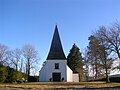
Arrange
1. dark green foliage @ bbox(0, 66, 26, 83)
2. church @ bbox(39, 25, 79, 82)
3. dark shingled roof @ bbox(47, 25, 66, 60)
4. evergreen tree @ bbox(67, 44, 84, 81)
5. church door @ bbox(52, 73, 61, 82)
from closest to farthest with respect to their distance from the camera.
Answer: dark green foliage @ bbox(0, 66, 26, 83) < church door @ bbox(52, 73, 61, 82) < church @ bbox(39, 25, 79, 82) < dark shingled roof @ bbox(47, 25, 66, 60) < evergreen tree @ bbox(67, 44, 84, 81)

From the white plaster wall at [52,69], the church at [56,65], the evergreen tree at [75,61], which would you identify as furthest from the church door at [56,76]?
the evergreen tree at [75,61]

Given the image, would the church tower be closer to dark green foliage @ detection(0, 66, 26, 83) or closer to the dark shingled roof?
the dark shingled roof

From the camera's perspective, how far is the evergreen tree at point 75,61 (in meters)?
74.4

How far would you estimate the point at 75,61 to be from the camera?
247 feet

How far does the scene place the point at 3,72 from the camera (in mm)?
42281

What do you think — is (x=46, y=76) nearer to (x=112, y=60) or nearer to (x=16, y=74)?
(x=16, y=74)

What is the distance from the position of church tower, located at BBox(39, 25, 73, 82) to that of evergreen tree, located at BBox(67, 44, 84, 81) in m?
13.6

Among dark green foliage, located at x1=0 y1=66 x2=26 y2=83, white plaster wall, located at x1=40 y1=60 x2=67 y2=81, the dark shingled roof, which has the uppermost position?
the dark shingled roof

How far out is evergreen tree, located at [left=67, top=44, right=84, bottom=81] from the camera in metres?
74.4

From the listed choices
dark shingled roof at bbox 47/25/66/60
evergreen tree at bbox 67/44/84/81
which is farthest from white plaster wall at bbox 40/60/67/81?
evergreen tree at bbox 67/44/84/81

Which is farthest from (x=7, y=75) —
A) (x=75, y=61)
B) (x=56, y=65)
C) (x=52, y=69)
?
(x=75, y=61)

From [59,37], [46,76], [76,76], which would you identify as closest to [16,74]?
[46,76]

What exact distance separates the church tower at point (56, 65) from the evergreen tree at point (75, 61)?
13595 mm

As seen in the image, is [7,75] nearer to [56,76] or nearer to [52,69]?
[52,69]
